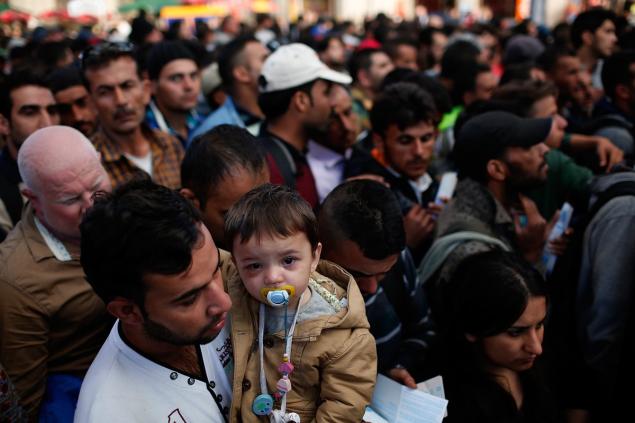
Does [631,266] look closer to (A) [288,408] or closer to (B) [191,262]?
(A) [288,408]

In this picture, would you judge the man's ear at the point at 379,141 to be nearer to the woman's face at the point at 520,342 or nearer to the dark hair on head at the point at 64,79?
the woman's face at the point at 520,342

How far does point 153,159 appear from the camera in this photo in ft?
12.7

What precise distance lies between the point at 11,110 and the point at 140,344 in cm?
285

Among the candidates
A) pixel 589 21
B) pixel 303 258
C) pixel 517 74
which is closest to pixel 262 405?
pixel 303 258

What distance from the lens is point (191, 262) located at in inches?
62.9

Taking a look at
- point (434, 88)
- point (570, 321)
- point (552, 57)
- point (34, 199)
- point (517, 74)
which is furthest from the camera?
point (552, 57)

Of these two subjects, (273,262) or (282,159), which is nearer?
(273,262)

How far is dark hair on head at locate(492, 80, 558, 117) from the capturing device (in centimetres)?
429

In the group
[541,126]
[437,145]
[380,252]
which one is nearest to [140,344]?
[380,252]

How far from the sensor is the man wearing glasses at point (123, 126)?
3.73 metres

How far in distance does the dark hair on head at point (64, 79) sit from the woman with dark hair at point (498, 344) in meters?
3.64

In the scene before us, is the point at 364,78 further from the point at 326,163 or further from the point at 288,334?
the point at 288,334

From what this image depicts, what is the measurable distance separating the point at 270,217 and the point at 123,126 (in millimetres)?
2414

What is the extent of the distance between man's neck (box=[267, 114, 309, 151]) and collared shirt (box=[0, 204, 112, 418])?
1723 millimetres
